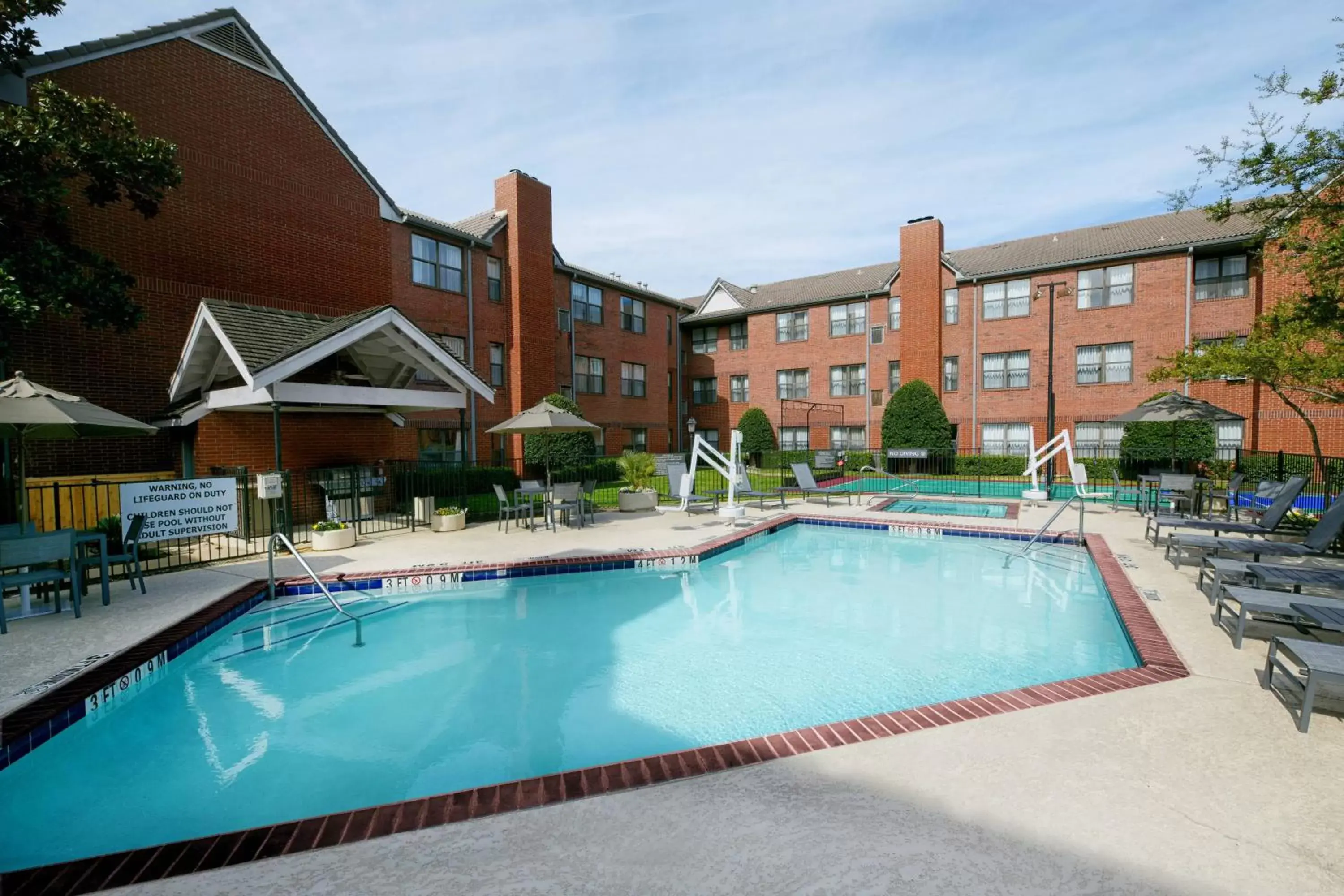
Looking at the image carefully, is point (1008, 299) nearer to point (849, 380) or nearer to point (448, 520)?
point (849, 380)

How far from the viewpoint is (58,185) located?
350 inches

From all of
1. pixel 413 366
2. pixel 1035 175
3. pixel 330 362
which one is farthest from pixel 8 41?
pixel 1035 175

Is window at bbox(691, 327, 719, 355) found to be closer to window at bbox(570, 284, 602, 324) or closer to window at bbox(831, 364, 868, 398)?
window at bbox(831, 364, 868, 398)

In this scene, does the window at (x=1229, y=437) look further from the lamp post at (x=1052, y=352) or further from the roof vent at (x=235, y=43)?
the roof vent at (x=235, y=43)

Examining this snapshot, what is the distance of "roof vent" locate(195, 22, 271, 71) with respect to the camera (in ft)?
43.3

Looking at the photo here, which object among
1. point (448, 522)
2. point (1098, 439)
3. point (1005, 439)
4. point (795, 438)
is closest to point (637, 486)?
point (448, 522)

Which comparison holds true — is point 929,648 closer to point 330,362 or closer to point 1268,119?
point 1268,119

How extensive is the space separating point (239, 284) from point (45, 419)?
783 centimetres

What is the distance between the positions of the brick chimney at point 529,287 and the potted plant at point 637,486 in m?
4.50

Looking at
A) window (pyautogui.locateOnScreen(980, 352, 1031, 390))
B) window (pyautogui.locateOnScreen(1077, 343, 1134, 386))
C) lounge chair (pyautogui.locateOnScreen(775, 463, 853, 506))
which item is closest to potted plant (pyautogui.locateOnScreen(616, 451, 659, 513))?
lounge chair (pyautogui.locateOnScreen(775, 463, 853, 506))

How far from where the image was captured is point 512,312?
22656mm

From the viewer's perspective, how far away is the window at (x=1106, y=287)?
81.9 ft

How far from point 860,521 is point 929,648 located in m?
7.02

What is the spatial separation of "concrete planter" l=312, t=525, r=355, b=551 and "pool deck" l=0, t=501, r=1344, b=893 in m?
8.76
